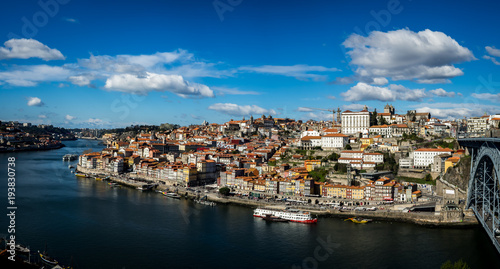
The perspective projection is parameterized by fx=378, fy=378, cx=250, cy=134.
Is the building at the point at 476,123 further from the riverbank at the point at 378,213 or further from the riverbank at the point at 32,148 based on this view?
the riverbank at the point at 32,148

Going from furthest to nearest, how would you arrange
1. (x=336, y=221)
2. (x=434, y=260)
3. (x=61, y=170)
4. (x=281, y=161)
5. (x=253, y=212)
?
(x=61, y=170) → (x=281, y=161) → (x=253, y=212) → (x=336, y=221) → (x=434, y=260)

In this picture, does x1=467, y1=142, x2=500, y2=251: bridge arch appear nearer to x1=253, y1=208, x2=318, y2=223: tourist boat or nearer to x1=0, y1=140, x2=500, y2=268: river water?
x1=0, y1=140, x2=500, y2=268: river water

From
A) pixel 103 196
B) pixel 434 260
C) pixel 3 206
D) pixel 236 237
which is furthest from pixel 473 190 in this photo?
pixel 3 206

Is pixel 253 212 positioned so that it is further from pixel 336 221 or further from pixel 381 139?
pixel 381 139

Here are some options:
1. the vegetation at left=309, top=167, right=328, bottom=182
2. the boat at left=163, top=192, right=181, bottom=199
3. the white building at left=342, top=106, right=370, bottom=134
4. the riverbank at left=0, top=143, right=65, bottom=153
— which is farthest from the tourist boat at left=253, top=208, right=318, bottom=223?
the riverbank at left=0, top=143, right=65, bottom=153

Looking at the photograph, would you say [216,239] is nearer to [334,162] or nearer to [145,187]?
[145,187]

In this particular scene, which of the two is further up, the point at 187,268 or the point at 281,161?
the point at 281,161

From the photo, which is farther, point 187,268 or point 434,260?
point 434,260
